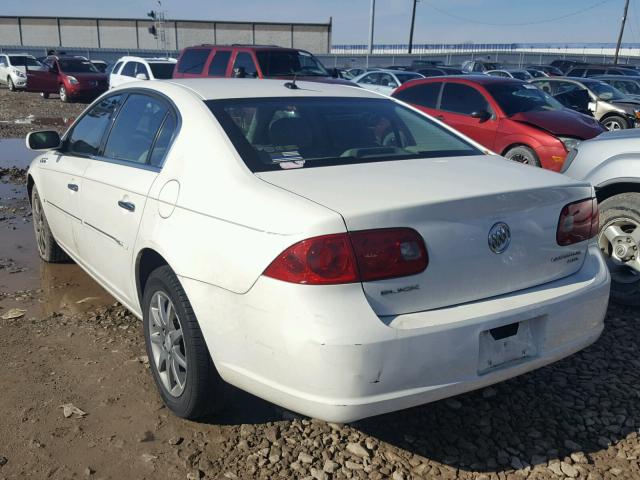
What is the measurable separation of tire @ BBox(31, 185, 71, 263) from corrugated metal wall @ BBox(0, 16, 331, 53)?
176 ft

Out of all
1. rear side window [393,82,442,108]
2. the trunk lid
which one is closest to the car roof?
the trunk lid

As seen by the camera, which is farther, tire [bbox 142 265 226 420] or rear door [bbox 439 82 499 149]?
rear door [bbox 439 82 499 149]

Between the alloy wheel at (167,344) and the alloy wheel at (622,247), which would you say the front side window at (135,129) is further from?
the alloy wheel at (622,247)

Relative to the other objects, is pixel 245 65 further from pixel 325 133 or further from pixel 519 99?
pixel 325 133

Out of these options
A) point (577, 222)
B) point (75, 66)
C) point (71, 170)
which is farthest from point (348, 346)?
point (75, 66)

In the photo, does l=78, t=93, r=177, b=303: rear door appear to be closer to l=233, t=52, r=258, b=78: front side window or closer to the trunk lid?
the trunk lid

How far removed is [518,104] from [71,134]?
6627mm

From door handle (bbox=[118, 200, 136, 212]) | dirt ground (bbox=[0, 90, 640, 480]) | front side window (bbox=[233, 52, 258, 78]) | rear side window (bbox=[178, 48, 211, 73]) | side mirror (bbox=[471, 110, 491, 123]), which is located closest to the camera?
dirt ground (bbox=[0, 90, 640, 480])

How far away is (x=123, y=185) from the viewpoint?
335cm

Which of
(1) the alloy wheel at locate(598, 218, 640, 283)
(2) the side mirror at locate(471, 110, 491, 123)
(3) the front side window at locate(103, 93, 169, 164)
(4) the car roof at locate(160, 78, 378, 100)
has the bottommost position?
(1) the alloy wheel at locate(598, 218, 640, 283)

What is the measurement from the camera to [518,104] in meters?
8.98

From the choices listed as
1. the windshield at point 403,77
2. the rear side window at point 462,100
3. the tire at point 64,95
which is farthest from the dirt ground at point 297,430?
the tire at point 64,95

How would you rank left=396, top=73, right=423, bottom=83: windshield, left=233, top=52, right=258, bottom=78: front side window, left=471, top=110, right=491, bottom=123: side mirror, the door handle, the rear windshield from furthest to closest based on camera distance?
left=396, top=73, right=423, bottom=83: windshield < left=233, top=52, right=258, bottom=78: front side window < left=471, top=110, right=491, bottom=123: side mirror < the door handle < the rear windshield

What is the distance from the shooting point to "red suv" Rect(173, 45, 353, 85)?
12.3 m
